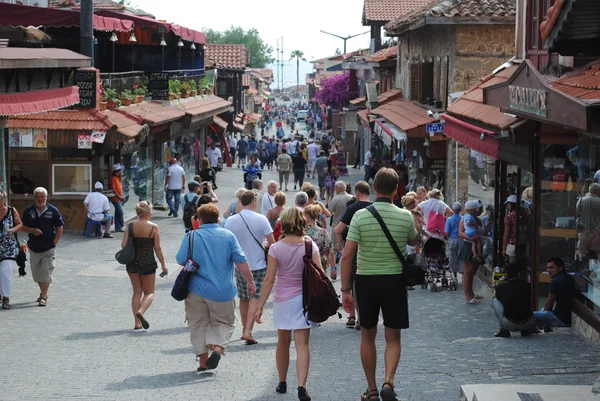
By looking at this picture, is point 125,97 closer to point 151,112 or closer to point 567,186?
point 151,112

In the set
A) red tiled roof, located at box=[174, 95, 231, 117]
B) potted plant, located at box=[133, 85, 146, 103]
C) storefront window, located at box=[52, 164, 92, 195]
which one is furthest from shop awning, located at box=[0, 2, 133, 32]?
red tiled roof, located at box=[174, 95, 231, 117]

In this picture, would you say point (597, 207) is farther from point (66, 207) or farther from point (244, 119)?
point (244, 119)

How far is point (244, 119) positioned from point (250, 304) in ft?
175

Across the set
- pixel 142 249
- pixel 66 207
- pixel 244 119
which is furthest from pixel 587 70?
pixel 244 119

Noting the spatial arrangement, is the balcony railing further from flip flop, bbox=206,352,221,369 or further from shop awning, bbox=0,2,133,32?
flip flop, bbox=206,352,221,369

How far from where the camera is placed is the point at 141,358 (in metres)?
10.8

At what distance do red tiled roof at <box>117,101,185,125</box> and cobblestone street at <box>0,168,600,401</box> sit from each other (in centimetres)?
999

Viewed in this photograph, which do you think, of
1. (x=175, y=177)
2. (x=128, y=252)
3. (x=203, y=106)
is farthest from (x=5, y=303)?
(x=203, y=106)

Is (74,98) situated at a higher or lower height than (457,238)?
higher

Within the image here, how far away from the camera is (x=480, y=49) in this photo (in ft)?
79.9

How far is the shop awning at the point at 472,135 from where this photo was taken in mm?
14562

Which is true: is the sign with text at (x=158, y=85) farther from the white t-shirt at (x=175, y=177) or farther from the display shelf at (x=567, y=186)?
the display shelf at (x=567, y=186)

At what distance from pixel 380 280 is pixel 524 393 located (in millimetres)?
1341

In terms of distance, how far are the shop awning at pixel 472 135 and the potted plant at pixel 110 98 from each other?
9082 millimetres
